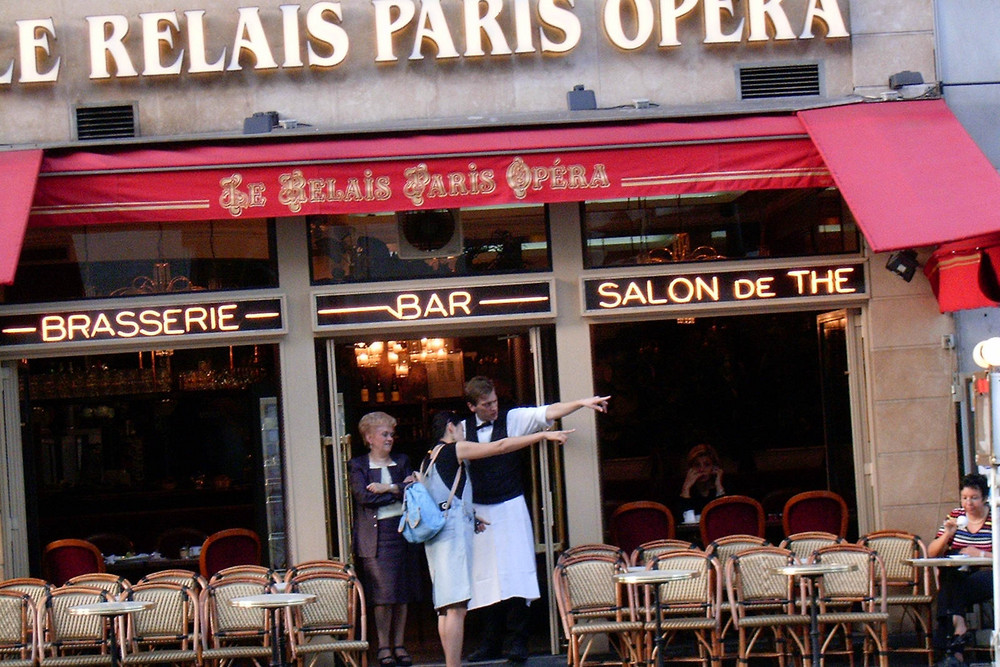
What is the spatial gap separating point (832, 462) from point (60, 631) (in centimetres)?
615

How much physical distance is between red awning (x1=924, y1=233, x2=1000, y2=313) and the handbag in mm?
3765

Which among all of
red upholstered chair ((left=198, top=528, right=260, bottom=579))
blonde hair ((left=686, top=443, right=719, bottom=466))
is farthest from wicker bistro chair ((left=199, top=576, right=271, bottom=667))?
blonde hair ((left=686, top=443, right=719, bottom=466))

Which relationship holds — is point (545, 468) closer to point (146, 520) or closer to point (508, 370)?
point (508, 370)

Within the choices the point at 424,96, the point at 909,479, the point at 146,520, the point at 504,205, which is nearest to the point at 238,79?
the point at 424,96

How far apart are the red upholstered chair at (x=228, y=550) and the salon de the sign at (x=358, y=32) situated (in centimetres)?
350

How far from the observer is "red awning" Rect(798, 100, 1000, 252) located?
862cm

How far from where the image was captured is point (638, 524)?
35.1 ft

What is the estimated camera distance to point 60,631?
9.02 m

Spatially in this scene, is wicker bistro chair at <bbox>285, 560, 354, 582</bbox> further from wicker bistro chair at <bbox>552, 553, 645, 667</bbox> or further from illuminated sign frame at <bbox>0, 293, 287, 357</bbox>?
illuminated sign frame at <bbox>0, 293, 287, 357</bbox>

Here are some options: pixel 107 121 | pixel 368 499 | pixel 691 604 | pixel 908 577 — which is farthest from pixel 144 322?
pixel 908 577

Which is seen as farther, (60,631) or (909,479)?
(909,479)

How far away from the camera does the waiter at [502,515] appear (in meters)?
9.42

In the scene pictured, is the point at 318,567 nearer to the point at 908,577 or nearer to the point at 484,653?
the point at 484,653

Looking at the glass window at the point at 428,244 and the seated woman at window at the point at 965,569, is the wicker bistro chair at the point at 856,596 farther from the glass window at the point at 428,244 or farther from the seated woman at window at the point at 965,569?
the glass window at the point at 428,244
